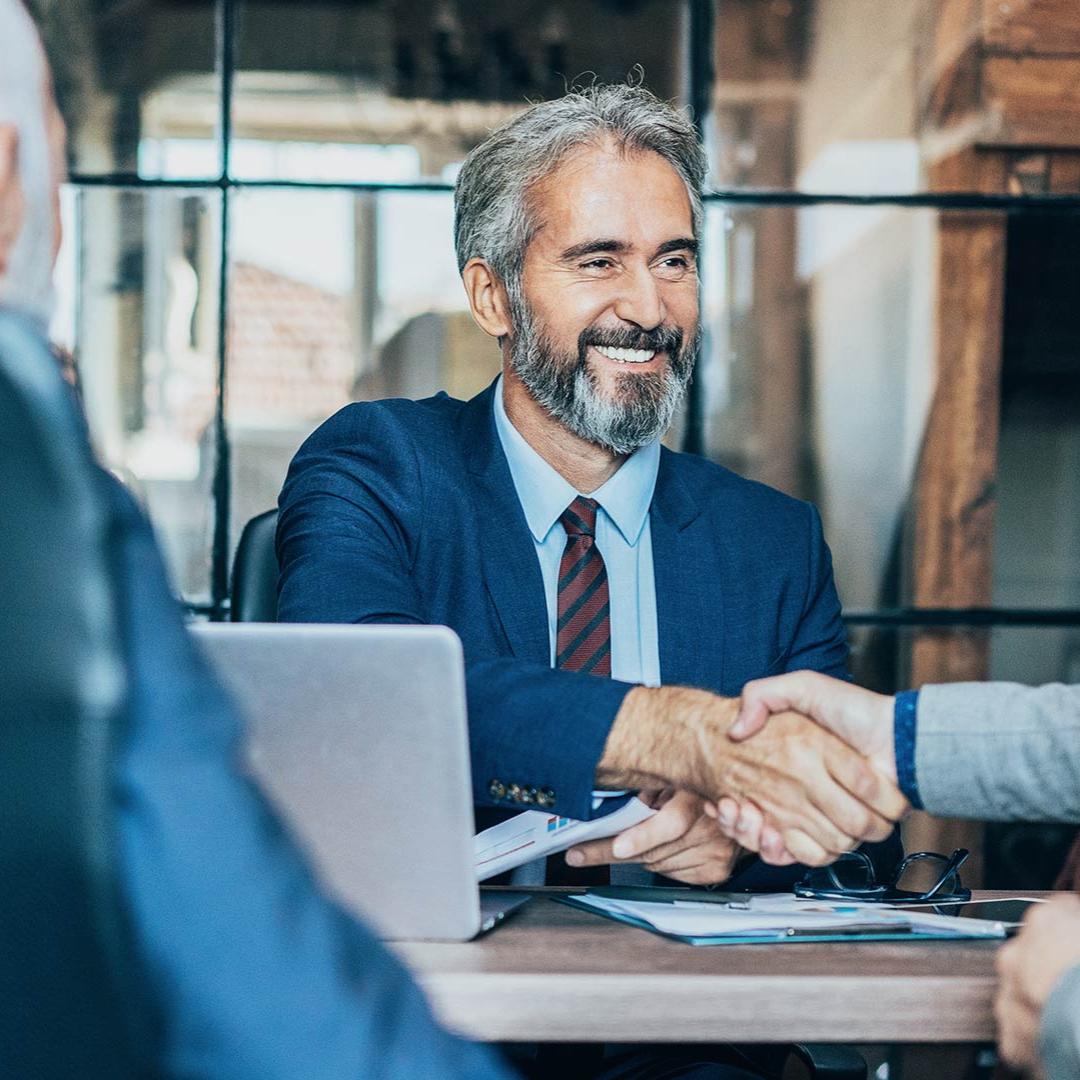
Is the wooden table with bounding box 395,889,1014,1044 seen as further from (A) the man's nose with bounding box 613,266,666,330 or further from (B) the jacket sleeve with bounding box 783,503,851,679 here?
(A) the man's nose with bounding box 613,266,666,330

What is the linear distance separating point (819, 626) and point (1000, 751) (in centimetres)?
75

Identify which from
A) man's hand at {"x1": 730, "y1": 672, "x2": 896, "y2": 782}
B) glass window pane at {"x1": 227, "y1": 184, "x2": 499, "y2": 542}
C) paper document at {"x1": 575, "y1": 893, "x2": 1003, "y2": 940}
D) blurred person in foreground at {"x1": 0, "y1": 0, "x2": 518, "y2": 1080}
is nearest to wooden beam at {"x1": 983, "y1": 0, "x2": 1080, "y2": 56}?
glass window pane at {"x1": 227, "y1": 184, "x2": 499, "y2": 542}

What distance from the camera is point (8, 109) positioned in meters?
0.63

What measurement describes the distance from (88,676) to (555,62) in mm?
5817

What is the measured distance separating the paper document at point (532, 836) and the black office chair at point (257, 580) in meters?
0.72

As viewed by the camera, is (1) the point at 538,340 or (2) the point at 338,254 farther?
(2) the point at 338,254

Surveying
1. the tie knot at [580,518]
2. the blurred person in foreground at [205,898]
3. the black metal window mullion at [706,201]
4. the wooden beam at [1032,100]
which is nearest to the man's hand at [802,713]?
the tie knot at [580,518]

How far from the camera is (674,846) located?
1.51m

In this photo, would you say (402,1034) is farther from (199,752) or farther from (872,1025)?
(872,1025)

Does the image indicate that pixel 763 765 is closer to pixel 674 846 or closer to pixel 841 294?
pixel 674 846

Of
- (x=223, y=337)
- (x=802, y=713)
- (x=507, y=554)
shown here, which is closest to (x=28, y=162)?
(x=802, y=713)

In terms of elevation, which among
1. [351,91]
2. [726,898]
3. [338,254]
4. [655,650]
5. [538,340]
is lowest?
[726,898]

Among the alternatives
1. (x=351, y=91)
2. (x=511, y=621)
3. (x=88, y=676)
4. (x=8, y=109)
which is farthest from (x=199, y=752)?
(x=351, y=91)

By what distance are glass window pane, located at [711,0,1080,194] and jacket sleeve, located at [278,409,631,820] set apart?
5.86ft
